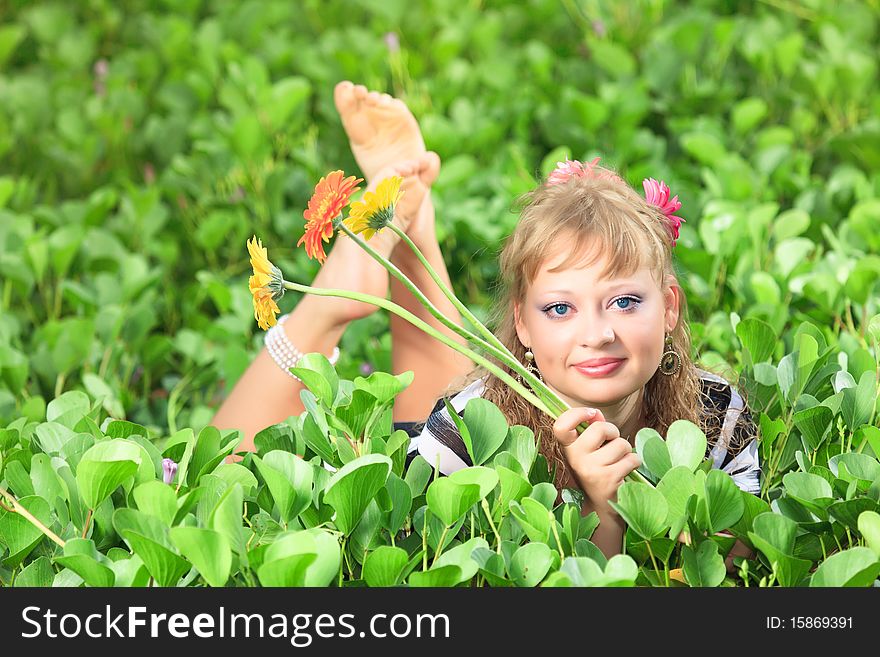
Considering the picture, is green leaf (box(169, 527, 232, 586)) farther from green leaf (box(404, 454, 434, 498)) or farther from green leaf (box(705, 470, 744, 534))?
green leaf (box(705, 470, 744, 534))

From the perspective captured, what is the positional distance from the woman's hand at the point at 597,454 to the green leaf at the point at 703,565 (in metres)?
0.10

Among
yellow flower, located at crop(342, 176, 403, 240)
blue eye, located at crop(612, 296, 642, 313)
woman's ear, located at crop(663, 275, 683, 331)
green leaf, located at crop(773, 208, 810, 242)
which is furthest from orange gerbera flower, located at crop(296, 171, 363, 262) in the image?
green leaf, located at crop(773, 208, 810, 242)

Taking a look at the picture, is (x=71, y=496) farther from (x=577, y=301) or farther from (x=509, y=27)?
(x=509, y=27)

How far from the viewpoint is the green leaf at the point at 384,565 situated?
114 centimetres

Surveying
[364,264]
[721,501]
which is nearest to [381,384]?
[721,501]

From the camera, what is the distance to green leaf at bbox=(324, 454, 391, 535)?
1168 mm

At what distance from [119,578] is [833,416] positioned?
32.1 inches

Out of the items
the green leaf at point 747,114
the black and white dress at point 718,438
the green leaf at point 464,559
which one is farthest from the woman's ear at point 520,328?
the green leaf at point 747,114

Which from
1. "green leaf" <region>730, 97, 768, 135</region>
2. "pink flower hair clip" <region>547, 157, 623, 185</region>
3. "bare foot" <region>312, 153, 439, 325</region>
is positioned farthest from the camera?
"green leaf" <region>730, 97, 768, 135</region>

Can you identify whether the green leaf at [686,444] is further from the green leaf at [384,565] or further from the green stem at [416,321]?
the green leaf at [384,565]

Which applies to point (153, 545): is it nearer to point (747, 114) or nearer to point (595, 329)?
point (595, 329)

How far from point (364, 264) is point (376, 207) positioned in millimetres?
709

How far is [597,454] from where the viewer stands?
49.7 inches

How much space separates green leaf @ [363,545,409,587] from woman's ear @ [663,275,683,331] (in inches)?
22.1
